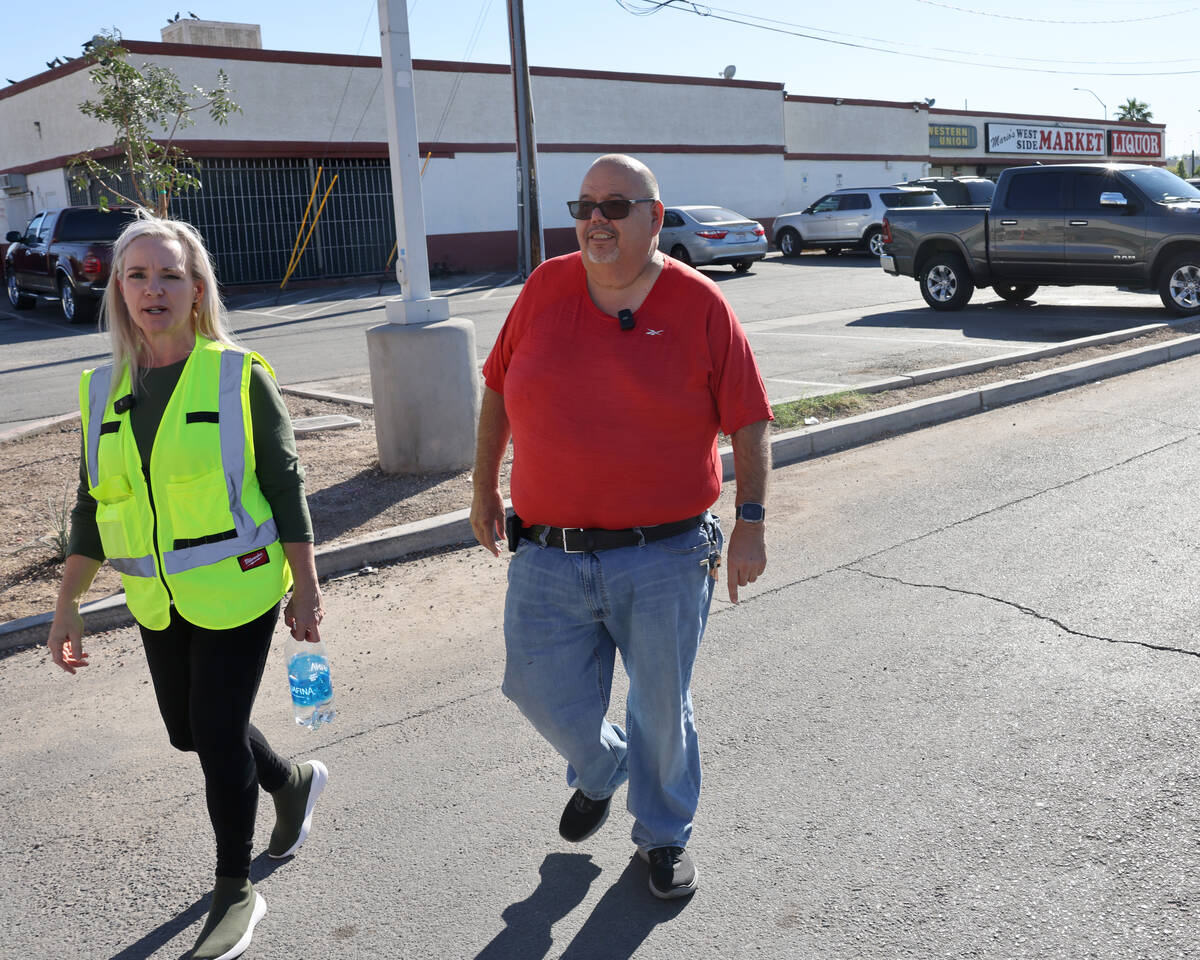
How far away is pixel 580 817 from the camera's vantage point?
3352mm

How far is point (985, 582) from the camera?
548 centimetres

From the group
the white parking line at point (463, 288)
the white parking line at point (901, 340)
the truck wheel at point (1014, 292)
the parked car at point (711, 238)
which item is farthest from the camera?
the parked car at point (711, 238)

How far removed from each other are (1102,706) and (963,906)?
1390 mm

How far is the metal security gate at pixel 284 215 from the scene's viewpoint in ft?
80.9

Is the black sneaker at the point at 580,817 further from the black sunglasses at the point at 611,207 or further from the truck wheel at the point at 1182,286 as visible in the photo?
the truck wheel at the point at 1182,286

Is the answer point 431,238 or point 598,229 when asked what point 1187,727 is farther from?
point 431,238

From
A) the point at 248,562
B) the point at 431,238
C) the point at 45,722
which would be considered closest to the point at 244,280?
the point at 431,238

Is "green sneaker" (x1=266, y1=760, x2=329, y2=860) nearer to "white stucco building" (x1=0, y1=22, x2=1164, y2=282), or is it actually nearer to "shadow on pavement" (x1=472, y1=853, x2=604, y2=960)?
"shadow on pavement" (x1=472, y1=853, x2=604, y2=960)

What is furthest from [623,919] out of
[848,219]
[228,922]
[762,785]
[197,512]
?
[848,219]

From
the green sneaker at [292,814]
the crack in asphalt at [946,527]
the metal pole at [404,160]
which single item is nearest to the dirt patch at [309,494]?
the metal pole at [404,160]

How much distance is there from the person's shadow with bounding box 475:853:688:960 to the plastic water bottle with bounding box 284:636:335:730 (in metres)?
0.77

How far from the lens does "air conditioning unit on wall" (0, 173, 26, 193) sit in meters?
27.7

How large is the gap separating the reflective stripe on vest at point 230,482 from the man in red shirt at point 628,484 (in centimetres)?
67

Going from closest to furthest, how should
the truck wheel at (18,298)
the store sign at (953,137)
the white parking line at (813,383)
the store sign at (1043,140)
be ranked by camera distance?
the white parking line at (813,383) < the truck wheel at (18,298) < the store sign at (953,137) < the store sign at (1043,140)
